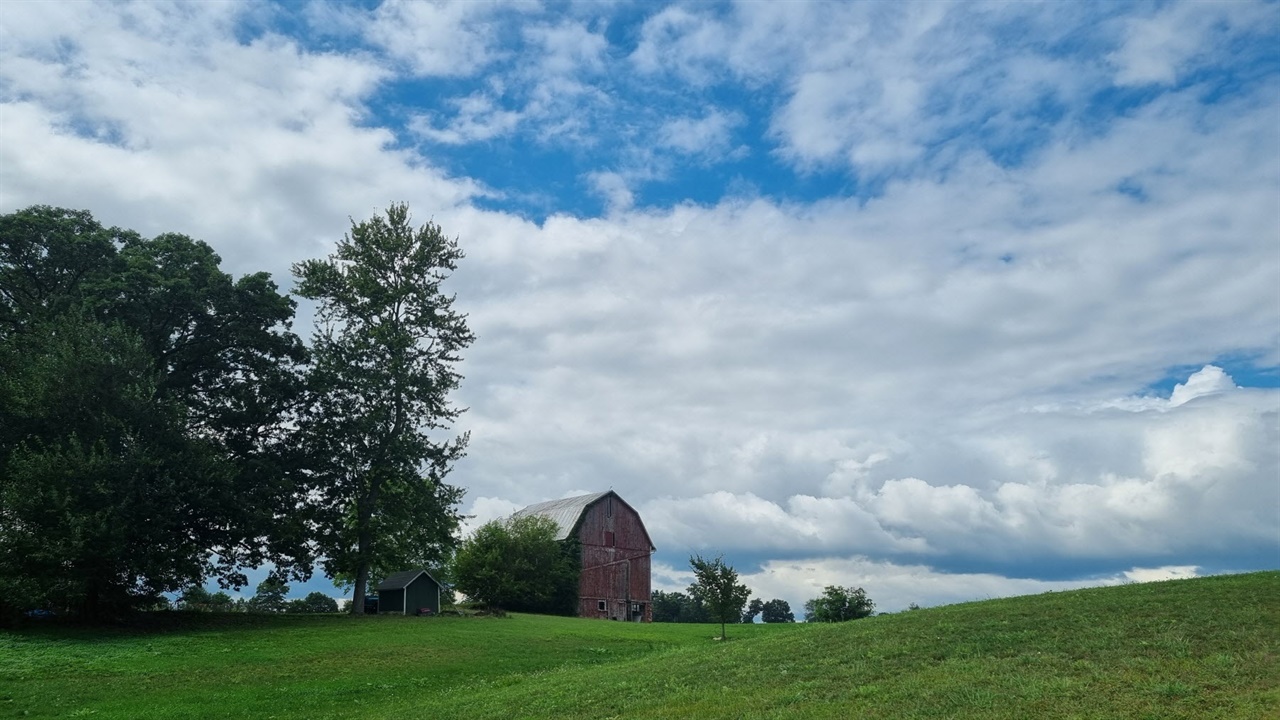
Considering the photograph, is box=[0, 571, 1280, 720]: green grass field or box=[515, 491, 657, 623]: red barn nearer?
box=[0, 571, 1280, 720]: green grass field

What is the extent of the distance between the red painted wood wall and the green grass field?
113 feet

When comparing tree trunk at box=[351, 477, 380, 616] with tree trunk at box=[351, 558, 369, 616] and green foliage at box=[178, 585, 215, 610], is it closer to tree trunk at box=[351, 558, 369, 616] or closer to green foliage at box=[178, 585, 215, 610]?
tree trunk at box=[351, 558, 369, 616]

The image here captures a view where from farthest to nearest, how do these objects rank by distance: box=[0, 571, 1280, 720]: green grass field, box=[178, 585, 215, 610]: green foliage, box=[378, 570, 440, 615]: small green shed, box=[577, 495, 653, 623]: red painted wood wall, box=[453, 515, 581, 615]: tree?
1. box=[577, 495, 653, 623]: red painted wood wall
2. box=[453, 515, 581, 615]: tree
3. box=[378, 570, 440, 615]: small green shed
4. box=[178, 585, 215, 610]: green foliage
5. box=[0, 571, 1280, 720]: green grass field

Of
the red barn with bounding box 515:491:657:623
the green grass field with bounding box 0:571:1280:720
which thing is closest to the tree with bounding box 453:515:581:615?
the red barn with bounding box 515:491:657:623

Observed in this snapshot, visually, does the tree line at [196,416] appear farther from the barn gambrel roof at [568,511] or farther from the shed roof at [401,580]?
the barn gambrel roof at [568,511]

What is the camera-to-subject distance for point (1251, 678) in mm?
15531

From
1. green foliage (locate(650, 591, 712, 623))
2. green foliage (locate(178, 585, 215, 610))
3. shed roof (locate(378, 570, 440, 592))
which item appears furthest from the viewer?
green foliage (locate(650, 591, 712, 623))

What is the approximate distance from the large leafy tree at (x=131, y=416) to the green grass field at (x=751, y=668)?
3.31 metres

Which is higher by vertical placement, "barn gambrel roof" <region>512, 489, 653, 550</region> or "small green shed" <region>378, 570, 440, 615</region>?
"barn gambrel roof" <region>512, 489, 653, 550</region>

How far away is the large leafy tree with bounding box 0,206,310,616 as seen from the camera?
35.5 meters

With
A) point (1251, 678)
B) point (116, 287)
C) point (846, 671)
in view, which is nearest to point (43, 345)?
point (116, 287)

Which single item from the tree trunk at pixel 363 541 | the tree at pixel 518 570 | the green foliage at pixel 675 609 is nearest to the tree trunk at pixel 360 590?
the tree trunk at pixel 363 541

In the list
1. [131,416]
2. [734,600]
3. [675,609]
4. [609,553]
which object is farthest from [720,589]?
[675,609]

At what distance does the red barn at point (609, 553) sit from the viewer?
71.3 metres
